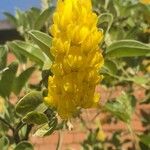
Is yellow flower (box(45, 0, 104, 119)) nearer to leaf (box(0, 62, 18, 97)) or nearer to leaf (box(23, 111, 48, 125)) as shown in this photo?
leaf (box(23, 111, 48, 125))

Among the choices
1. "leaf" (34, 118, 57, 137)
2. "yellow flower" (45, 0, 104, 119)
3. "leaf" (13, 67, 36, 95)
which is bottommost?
"leaf" (34, 118, 57, 137)

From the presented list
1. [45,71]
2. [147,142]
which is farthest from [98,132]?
[45,71]

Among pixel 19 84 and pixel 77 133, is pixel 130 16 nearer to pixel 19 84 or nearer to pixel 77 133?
pixel 19 84

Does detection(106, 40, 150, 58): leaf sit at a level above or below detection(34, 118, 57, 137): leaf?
above

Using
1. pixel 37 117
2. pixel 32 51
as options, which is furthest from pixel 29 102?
pixel 32 51

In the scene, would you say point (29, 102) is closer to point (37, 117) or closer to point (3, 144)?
point (37, 117)

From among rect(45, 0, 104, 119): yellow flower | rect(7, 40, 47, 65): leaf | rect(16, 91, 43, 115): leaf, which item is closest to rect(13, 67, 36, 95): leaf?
rect(7, 40, 47, 65): leaf

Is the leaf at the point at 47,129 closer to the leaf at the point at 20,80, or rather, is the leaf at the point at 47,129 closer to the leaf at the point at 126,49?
the leaf at the point at 126,49
